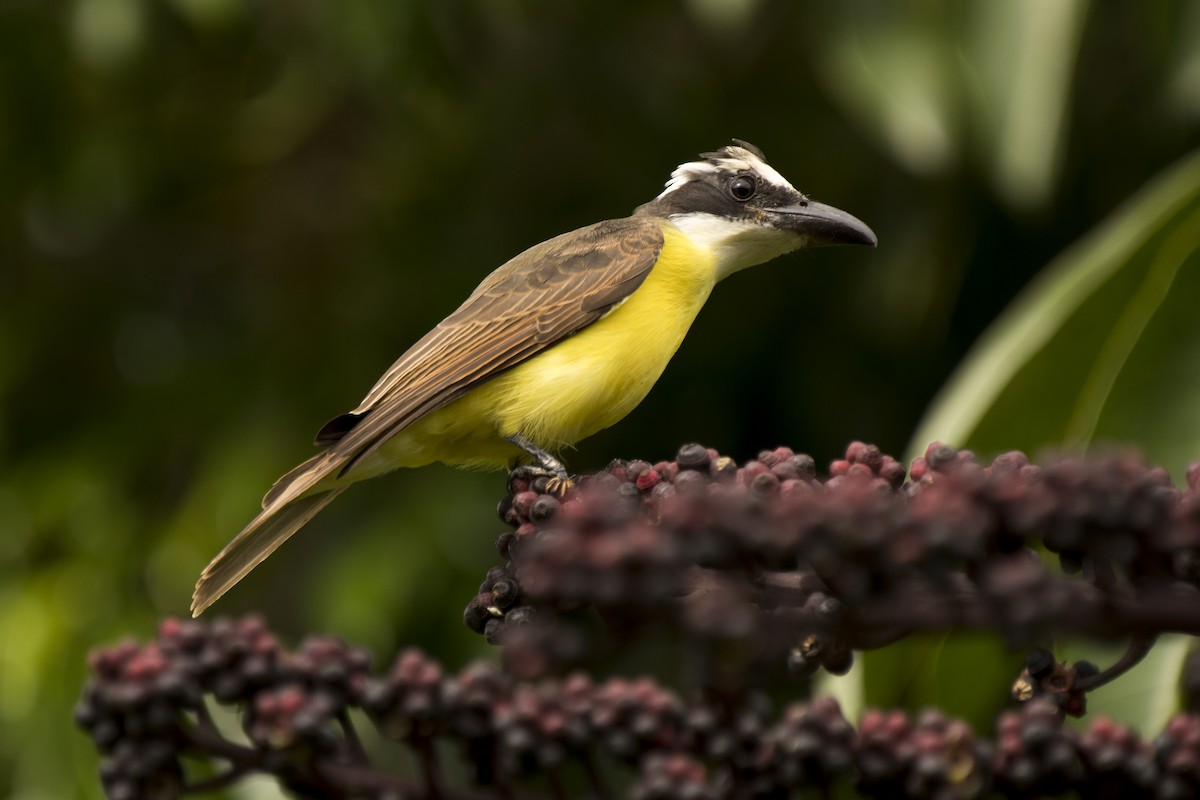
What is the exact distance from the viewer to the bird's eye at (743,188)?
465cm

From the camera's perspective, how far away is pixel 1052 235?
6.43m

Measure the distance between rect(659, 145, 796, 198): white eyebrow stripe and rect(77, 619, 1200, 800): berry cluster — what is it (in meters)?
2.86

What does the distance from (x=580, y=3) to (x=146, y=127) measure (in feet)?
6.44

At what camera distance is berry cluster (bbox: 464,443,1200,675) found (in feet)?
5.28

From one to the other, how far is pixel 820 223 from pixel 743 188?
0.29 m

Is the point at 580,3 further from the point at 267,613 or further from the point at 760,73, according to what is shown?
the point at 267,613

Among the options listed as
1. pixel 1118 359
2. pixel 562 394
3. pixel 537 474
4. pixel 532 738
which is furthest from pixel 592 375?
pixel 532 738

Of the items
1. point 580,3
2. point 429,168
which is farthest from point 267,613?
point 580,3

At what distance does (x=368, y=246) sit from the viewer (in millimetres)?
7008

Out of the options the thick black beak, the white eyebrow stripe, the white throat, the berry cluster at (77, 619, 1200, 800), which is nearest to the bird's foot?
the white throat

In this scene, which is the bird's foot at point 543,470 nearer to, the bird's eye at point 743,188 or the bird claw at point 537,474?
the bird claw at point 537,474

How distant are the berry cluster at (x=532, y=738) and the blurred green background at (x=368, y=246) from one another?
11.2 feet

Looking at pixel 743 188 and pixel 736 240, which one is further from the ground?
pixel 743 188

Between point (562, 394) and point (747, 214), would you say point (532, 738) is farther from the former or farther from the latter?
point (747, 214)
